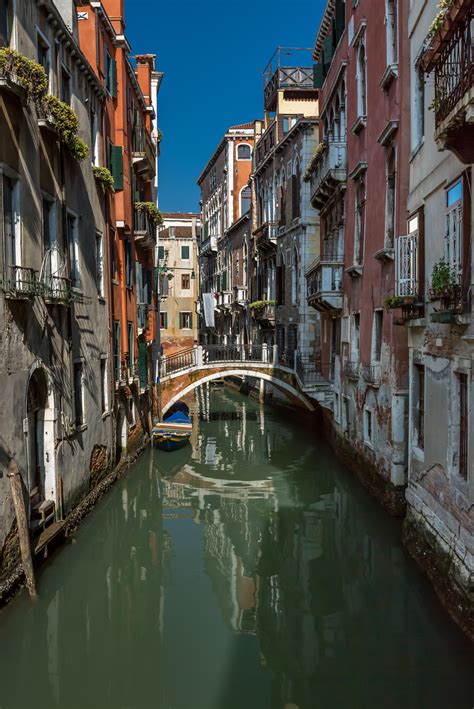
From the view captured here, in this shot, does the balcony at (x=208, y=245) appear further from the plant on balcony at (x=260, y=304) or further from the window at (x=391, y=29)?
the window at (x=391, y=29)

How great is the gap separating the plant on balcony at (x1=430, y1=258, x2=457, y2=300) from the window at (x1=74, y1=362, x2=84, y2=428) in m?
6.41

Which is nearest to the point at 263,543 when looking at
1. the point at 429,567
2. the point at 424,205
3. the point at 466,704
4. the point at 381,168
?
the point at 429,567

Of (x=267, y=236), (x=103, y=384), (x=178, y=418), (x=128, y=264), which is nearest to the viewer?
(x=103, y=384)

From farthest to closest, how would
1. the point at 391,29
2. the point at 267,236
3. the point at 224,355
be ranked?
the point at 267,236, the point at 224,355, the point at 391,29

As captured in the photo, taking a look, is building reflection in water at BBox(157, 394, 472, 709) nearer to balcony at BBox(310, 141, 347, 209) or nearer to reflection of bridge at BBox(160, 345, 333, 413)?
reflection of bridge at BBox(160, 345, 333, 413)

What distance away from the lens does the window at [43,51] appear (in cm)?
966

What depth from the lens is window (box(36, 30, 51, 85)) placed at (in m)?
9.66

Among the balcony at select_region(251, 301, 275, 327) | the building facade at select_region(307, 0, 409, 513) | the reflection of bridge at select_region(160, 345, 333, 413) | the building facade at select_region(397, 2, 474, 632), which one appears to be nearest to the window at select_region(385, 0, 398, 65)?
the building facade at select_region(307, 0, 409, 513)

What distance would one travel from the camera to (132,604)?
8664 millimetres

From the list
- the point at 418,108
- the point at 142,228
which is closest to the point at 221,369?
the point at 142,228

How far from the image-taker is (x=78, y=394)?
11531mm

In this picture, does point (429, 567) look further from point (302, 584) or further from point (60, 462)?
point (60, 462)

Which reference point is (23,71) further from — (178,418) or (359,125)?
(178,418)

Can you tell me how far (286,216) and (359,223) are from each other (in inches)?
393
